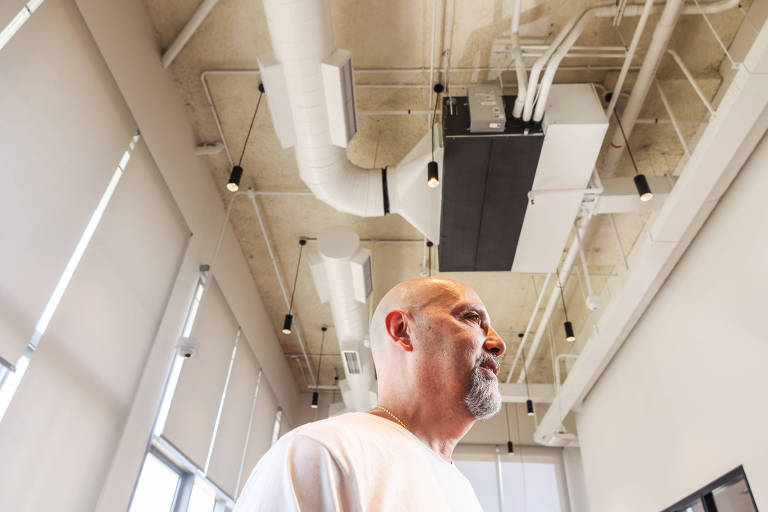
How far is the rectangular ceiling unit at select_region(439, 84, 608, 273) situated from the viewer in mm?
3770

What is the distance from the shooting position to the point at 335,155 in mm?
4176

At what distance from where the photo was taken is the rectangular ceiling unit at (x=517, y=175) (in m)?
3.77

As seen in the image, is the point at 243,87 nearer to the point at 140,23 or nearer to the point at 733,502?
the point at 140,23

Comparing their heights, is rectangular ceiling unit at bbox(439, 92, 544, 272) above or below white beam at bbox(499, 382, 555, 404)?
below

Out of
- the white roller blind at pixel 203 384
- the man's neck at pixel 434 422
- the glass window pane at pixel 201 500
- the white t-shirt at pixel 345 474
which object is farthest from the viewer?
the glass window pane at pixel 201 500

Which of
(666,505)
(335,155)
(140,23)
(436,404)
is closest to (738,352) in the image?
(666,505)

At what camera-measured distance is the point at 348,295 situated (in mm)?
5617

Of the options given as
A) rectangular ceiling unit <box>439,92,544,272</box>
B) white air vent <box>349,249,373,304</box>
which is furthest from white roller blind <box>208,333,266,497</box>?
rectangular ceiling unit <box>439,92,544,272</box>

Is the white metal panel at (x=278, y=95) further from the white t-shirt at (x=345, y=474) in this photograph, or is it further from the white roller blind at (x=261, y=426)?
the white roller blind at (x=261, y=426)

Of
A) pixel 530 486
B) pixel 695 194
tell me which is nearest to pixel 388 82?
pixel 695 194

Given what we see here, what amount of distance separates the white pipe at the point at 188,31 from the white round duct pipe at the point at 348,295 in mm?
2058

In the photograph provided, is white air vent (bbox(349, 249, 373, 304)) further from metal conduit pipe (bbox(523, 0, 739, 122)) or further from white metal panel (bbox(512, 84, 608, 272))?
metal conduit pipe (bbox(523, 0, 739, 122))

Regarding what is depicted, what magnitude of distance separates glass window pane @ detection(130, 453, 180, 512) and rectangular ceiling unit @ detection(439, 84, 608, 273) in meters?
3.22

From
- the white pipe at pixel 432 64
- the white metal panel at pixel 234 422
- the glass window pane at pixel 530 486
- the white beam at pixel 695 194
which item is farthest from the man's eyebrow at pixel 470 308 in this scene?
the glass window pane at pixel 530 486
